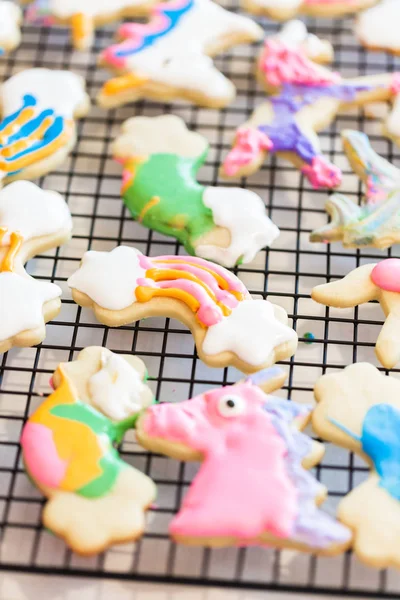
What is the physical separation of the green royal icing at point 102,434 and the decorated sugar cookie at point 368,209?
1.32ft

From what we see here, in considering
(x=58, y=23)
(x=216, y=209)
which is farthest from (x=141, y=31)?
(x=216, y=209)

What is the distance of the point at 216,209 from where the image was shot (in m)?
1.18

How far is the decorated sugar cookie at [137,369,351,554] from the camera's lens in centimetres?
90

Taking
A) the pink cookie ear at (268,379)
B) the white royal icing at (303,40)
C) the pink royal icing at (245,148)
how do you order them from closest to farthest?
the pink cookie ear at (268,379), the pink royal icing at (245,148), the white royal icing at (303,40)

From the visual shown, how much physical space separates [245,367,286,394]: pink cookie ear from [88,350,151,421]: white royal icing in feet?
0.43

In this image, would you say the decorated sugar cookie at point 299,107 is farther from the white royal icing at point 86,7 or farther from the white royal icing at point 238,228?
the white royal icing at point 86,7

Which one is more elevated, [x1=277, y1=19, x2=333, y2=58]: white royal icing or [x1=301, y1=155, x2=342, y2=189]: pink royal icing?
[x1=277, y1=19, x2=333, y2=58]: white royal icing

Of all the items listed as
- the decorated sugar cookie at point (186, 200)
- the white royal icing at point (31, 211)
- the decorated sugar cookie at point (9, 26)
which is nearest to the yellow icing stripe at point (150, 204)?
the decorated sugar cookie at point (186, 200)

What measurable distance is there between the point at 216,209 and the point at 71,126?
0.29 meters

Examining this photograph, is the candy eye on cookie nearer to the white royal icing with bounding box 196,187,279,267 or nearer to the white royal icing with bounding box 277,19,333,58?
the white royal icing with bounding box 196,187,279,267

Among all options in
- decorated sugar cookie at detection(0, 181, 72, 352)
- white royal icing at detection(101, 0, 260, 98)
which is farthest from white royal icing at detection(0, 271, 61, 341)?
white royal icing at detection(101, 0, 260, 98)

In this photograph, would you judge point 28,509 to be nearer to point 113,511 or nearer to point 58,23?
point 113,511

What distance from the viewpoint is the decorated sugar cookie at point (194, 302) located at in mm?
1059

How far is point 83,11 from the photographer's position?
56.9 inches
